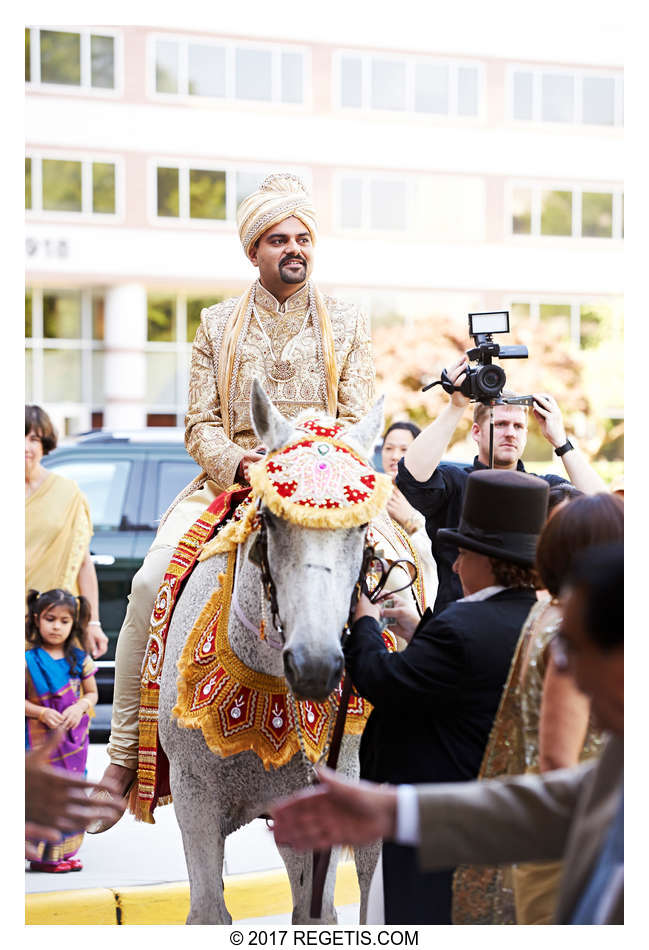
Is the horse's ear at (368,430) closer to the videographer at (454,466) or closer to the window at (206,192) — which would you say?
the videographer at (454,466)

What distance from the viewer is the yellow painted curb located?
481cm

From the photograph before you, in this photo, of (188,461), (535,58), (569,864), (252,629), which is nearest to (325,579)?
(252,629)

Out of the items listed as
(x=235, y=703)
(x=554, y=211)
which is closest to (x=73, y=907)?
(x=235, y=703)

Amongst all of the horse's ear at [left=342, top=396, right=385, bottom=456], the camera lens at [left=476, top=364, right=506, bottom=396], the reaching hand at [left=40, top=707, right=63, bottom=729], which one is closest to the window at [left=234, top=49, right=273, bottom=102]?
the reaching hand at [left=40, top=707, right=63, bottom=729]

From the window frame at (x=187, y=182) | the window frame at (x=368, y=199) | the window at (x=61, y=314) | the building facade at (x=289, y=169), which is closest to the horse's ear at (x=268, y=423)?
the building facade at (x=289, y=169)

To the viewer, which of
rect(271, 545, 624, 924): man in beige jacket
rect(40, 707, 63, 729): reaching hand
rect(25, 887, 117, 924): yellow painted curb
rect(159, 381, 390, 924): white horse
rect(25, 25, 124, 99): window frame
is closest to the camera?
rect(271, 545, 624, 924): man in beige jacket

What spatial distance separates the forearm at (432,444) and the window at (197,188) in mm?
22576

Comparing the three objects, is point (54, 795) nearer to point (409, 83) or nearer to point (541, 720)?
point (541, 720)

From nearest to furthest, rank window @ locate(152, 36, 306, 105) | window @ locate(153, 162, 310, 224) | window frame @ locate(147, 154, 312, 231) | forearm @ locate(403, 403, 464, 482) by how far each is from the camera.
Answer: forearm @ locate(403, 403, 464, 482), window @ locate(152, 36, 306, 105), window frame @ locate(147, 154, 312, 231), window @ locate(153, 162, 310, 224)

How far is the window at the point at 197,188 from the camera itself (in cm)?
2648

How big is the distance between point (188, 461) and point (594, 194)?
22.6 m

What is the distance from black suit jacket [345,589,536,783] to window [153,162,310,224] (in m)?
24.3

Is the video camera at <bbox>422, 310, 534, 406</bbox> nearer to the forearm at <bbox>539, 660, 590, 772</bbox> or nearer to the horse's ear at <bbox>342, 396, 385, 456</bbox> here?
the horse's ear at <bbox>342, 396, 385, 456</bbox>

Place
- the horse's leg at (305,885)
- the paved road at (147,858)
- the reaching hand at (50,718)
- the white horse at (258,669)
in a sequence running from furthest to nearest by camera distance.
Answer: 1. the reaching hand at (50,718)
2. the paved road at (147,858)
3. the horse's leg at (305,885)
4. the white horse at (258,669)
